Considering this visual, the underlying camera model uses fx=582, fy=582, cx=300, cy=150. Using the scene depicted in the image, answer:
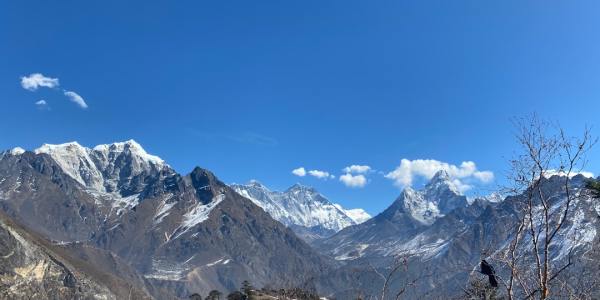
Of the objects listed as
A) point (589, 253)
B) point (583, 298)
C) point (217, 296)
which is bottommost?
point (583, 298)

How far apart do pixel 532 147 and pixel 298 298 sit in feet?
491

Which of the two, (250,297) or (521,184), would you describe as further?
(250,297)

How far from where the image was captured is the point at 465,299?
18.7m

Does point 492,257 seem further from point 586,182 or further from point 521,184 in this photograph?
point 586,182

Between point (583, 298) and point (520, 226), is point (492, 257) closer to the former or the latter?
point (520, 226)

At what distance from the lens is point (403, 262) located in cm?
1673

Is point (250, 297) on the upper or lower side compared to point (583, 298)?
upper

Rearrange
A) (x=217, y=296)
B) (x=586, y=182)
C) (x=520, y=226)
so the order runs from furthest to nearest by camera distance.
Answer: (x=217, y=296), (x=586, y=182), (x=520, y=226)

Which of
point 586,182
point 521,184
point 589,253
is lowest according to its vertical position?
point 589,253

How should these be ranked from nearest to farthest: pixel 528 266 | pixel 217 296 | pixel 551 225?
pixel 551 225 < pixel 528 266 < pixel 217 296

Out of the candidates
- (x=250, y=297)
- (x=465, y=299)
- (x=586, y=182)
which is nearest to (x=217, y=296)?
(x=250, y=297)

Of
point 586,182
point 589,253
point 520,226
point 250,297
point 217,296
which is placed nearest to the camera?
point 520,226

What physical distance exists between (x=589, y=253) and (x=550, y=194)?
3.13 metres

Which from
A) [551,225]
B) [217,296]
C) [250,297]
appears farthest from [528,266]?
[217,296]
